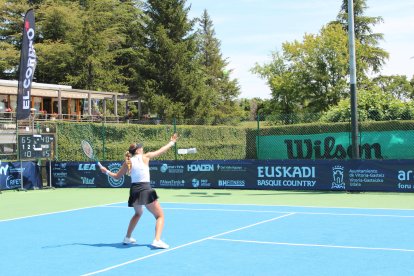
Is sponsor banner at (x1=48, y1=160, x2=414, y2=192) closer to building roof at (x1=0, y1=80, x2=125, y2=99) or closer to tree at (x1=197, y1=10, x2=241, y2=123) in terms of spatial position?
building roof at (x1=0, y1=80, x2=125, y2=99)

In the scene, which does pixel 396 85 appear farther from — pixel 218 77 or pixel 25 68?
pixel 25 68

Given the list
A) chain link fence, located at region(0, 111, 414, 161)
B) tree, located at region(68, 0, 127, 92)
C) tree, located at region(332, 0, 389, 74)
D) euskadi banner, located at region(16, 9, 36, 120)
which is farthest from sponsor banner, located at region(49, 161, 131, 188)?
tree, located at region(332, 0, 389, 74)

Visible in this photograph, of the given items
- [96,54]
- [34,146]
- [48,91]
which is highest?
[96,54]

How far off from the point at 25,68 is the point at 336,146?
14450 millimetres

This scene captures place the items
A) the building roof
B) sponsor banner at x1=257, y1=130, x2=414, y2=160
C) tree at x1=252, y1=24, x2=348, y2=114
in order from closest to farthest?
sponsor banner at x1=257, y1=130, x2=414, y2=160 → the building roof → tree at x1=252, y1=24, x2=348, y2=114

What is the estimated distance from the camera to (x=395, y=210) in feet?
45.5

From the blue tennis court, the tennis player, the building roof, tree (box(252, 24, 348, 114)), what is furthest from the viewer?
tree (box(252, 24, 348, 114))

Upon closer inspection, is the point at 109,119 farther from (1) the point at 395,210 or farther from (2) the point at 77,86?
(1) the point at 395,210

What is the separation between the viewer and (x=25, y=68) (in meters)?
22.8

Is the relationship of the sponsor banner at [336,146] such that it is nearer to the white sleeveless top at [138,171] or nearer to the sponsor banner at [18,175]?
the sponsor banner at [18,175]

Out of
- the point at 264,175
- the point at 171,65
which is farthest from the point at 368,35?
the point at 264,175

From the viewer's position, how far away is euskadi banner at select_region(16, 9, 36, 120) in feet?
74.0

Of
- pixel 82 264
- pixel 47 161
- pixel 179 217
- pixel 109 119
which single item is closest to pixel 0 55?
pixel 109 119

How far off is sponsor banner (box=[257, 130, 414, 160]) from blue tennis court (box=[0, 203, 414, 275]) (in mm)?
11389
